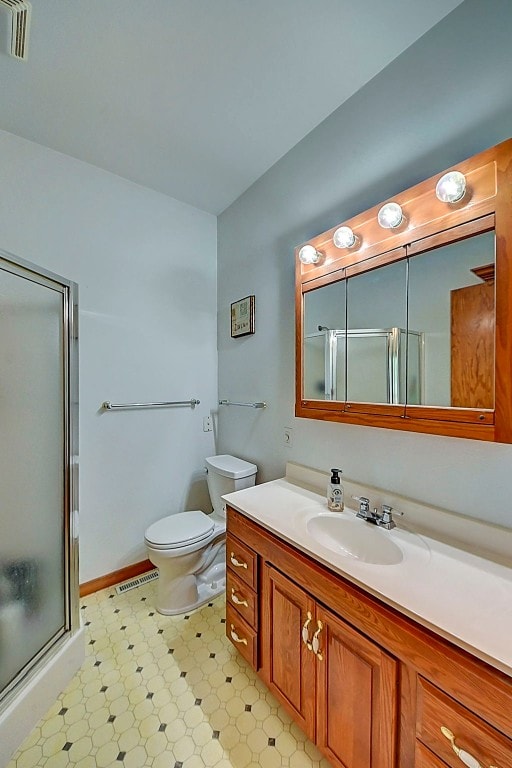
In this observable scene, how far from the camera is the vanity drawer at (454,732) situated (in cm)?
61

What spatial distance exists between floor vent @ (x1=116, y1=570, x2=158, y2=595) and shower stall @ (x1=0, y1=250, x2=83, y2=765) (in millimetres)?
507

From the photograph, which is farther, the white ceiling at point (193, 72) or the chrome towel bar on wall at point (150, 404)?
the chrome towel bar on wall at point (150, 404)

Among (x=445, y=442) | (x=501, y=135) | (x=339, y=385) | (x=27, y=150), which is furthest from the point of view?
(x=27, y=150)

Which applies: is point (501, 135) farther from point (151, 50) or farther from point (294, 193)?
point (151, 50)

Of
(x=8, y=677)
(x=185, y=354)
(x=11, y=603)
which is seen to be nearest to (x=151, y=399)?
(x=185, y=354)

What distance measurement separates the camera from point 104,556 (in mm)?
1953

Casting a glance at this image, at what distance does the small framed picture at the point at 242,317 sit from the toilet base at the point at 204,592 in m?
1.58

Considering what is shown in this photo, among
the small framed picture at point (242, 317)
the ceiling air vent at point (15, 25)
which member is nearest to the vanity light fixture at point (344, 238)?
the small framed picture at point (242, 317)

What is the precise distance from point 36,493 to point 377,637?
146 centimetres

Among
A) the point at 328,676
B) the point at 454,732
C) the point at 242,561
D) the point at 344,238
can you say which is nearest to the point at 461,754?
the point at 454,732

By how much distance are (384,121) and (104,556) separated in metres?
2.77

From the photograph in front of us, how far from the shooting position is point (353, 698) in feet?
2.88

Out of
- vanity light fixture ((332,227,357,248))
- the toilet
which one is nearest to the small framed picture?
vanity light fixture ((332,227,357,248))

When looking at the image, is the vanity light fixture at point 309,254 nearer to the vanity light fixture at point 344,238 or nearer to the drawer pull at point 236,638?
the vanity light fixture at point 344,238
